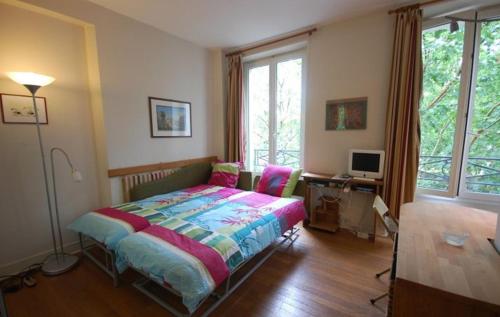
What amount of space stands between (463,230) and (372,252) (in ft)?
3.93

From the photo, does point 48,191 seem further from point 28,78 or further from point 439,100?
point 439,100

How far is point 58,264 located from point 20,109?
5.01 feet

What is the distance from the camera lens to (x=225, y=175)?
3.31m

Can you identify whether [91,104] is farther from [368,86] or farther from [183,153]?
[368,86]

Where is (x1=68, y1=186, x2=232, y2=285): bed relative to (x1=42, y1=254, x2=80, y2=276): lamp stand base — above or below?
above

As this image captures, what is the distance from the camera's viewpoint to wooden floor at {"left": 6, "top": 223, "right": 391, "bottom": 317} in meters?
1.61

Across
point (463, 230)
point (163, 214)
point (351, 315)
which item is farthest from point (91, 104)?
point (463, 230)

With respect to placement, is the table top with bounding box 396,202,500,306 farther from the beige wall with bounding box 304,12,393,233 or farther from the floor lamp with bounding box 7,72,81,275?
the floor lamp with bounding box 7,72,81,275

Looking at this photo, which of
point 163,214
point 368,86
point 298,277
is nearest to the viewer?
point 298,277

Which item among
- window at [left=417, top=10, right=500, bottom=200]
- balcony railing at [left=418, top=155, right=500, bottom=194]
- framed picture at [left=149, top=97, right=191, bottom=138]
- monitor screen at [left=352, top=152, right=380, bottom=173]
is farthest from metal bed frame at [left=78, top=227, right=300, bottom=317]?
window at [left=417, top=10, right=500, bottom=200]

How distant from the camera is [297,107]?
11.0 ft

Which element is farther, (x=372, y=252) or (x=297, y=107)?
(x=297, y=107)

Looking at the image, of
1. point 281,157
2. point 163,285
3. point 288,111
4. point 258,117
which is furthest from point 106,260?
point 288,111

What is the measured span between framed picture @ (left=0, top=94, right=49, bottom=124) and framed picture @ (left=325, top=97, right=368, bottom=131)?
10.7 feet
